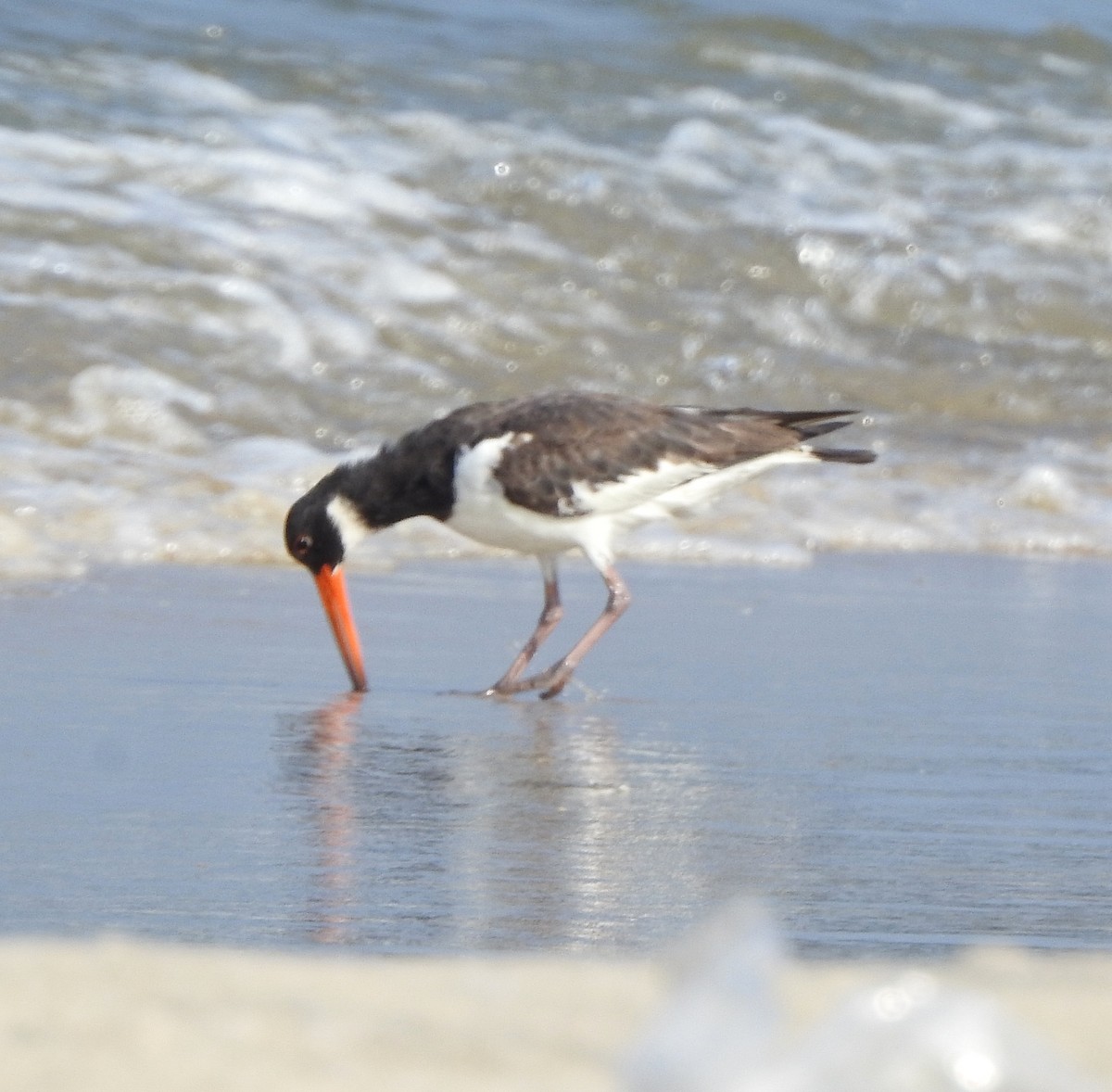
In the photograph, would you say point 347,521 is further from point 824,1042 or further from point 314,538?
point 824,1042

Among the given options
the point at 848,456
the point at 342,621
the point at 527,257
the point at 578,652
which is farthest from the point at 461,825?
the point at 527,257

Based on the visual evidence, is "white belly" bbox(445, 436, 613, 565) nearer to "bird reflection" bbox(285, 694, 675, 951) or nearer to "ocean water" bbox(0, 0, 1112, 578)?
"bird reflection" bbox(285, 694, 675, 951)

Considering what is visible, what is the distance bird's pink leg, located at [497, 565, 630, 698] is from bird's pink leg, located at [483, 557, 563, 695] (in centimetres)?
1

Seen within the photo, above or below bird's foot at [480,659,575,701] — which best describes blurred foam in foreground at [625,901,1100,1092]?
above

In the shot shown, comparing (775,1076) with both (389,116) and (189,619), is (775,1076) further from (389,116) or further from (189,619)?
(389,116)

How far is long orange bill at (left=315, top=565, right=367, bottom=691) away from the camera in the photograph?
560 cm

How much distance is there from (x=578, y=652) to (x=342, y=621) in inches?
25.7

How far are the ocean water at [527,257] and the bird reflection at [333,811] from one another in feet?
6.07

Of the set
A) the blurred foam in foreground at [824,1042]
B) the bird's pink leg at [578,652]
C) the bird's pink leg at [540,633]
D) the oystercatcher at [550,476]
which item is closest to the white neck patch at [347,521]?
the oystercatcher at [550,476]

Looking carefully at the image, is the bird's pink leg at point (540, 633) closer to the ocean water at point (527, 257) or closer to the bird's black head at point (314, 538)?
the bird's black head at point (314, 538)

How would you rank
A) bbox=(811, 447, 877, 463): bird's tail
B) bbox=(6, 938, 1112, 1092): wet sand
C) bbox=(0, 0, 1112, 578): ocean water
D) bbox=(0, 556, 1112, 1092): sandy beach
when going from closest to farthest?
bbox=(6, 938, 1112, 1092): wet sand → bbox=(0, 556, 1112, 1092): sandy beach → bbox=(811, 447, 877, 463): bird's tail → bbox=(0, 0, 1112, 578): ocean water

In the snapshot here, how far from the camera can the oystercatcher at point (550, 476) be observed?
623 centimetres

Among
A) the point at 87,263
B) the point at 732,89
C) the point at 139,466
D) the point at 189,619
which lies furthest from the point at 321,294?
the point at 732,89

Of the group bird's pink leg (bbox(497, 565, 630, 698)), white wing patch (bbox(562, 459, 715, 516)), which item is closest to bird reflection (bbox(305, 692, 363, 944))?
bird's pink leg (bbox(497, 565, 630, 698))
